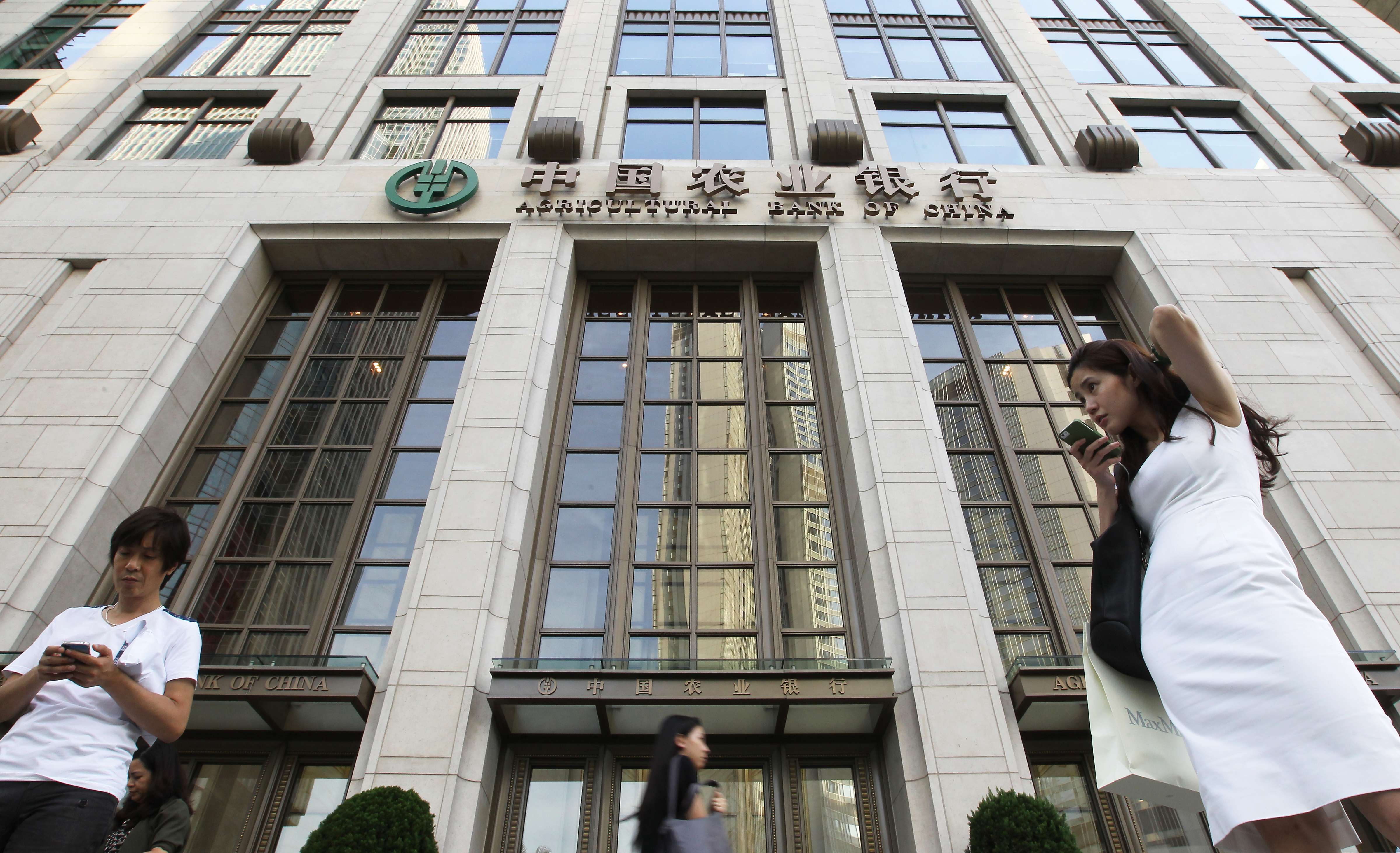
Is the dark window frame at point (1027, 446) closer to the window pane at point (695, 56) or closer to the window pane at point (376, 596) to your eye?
the window pane at point (376, 596)

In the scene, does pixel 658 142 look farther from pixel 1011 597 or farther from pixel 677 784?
pixel 677 784

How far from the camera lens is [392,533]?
34.6 feet

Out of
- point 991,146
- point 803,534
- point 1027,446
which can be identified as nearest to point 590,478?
point 803,534

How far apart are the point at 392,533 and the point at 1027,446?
30.7 feet

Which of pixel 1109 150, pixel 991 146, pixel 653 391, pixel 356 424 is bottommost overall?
pixel 356 424

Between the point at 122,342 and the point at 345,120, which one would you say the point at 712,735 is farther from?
the point at 345,120

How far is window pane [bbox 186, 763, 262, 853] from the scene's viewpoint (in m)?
Answer: 7.82

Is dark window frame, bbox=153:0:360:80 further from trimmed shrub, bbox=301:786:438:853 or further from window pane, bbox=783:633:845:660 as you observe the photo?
trimmed shrub, bbox=301:786:438:853

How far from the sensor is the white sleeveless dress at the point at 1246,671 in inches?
80.8

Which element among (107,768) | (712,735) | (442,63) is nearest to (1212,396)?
(107,768)

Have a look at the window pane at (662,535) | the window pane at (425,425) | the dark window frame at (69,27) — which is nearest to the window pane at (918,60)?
the window pane at (662,535)

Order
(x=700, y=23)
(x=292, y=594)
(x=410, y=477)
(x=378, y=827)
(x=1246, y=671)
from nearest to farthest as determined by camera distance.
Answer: (x=1246, y=671)
(x=378, y=827)
(x=292, y=594)
(x=410, y=477)
(x=700, y=23)

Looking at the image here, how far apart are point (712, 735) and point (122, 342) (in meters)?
10.3

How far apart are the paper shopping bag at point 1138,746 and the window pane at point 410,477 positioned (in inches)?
371
